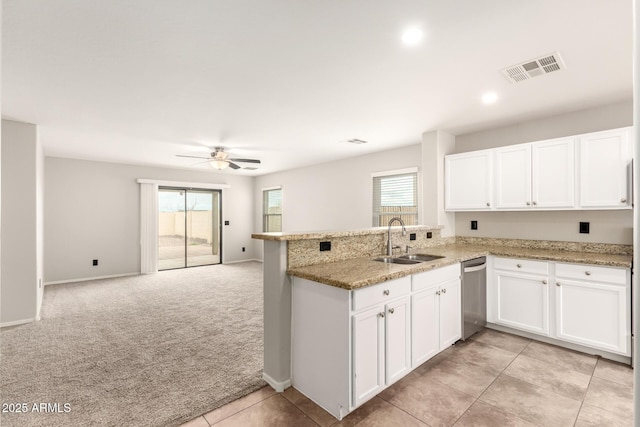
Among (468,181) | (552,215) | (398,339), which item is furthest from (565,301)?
(398,339)

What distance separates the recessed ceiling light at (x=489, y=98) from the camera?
3076mm

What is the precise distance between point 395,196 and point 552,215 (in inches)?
91.0

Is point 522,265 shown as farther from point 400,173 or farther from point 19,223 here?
point 19,223

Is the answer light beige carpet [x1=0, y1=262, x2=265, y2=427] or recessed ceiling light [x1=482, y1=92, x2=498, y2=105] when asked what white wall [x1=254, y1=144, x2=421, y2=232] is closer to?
recessed ceiling light [x1=482, y1=92, x2=498, y2=105]

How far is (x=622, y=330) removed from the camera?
272 cm

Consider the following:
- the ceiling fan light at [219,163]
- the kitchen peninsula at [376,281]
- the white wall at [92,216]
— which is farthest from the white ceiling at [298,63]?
the white wall at [92,216]

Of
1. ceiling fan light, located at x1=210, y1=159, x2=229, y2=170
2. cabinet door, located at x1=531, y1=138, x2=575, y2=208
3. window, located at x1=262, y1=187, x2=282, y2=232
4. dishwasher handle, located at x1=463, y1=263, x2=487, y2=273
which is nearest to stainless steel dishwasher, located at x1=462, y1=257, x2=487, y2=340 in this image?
dishwasher handle, located at x1=463, y1=263, x2=487, y2=273

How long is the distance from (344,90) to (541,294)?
288 centimetres

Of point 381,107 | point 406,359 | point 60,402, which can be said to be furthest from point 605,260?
point 60,402

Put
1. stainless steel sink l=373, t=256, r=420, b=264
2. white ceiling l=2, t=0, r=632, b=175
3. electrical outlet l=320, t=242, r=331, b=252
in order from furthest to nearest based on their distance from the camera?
stainless steel sink l=373, t=256, r=420, b=264 → electrical outlet l=320, t=242, r=331, b=252 → white ceiling l=2, t=0, r=632, b=175

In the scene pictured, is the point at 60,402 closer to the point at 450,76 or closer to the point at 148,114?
the point at 148,114

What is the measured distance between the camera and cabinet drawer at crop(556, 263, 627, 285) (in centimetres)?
274

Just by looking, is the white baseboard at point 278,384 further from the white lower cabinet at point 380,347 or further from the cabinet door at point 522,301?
the cabinet door at point 522,301

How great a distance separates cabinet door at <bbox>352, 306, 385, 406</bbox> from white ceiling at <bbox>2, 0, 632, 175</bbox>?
1.92 m
